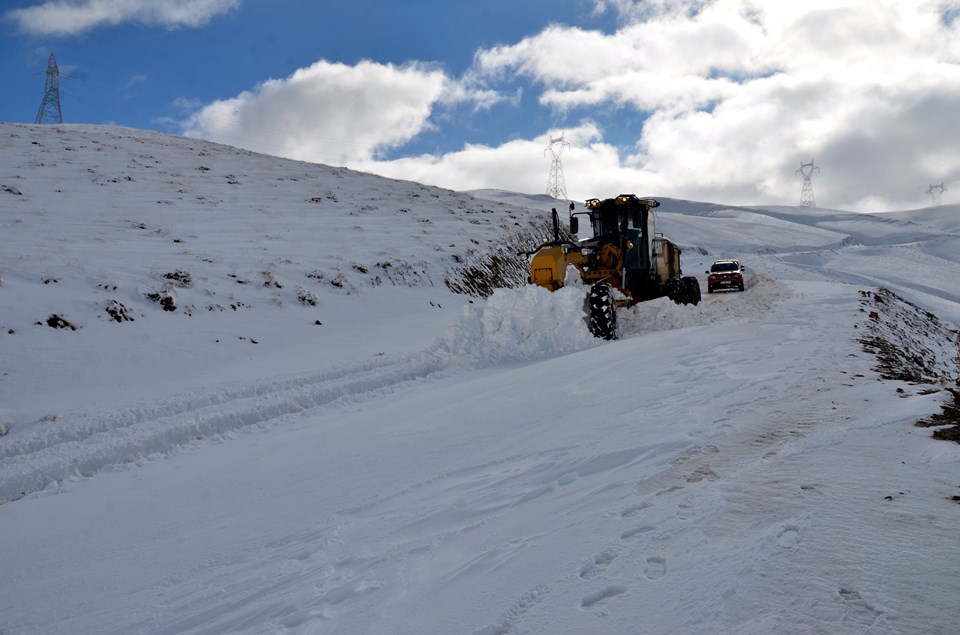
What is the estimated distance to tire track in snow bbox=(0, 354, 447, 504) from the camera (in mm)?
6680

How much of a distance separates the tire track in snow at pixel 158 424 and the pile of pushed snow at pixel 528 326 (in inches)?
53.8

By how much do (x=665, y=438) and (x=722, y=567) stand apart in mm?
2305

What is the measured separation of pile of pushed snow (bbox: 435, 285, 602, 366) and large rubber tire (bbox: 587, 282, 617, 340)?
18cm

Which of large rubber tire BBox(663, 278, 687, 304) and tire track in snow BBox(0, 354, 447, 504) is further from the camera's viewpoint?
large rubber tire BBox(663, 278, 687, 304)

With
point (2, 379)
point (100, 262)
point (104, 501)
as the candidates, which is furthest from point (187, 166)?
point (104, 501)

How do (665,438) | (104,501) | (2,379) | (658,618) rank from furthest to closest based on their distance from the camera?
(2,379)
(104,501)
(665,438)
(658,618)

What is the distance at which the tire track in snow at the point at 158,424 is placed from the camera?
21.9 feet

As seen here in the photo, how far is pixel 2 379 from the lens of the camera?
10.1m

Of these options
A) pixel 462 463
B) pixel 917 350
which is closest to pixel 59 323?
pixel 462 463

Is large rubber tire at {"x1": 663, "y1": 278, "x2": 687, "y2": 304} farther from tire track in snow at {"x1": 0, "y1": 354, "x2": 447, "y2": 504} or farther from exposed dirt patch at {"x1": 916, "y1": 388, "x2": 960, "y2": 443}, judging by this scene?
exposed dirt patch at {"x1": 916, "y1": 388, "x2": 960, "y2": 443}

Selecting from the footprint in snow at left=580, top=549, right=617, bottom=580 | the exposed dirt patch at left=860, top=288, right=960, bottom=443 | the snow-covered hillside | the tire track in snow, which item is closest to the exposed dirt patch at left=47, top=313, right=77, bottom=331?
the snow-covered hillside

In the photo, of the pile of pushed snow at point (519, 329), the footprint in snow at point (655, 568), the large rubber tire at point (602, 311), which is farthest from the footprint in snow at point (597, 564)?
the large rubber tire at point (602, 311)

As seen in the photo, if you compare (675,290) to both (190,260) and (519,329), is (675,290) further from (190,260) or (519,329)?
(190,260)

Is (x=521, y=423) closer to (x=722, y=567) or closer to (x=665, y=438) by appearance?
(x=665, y=438)
